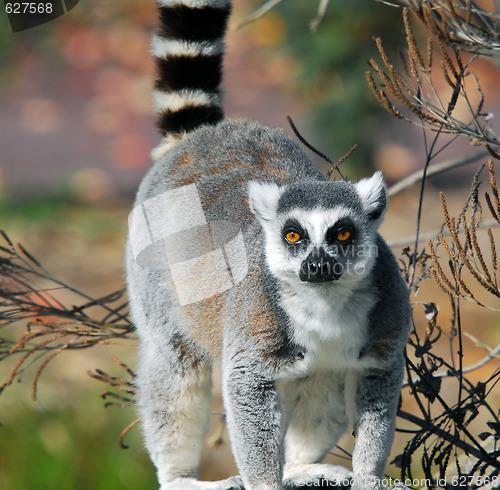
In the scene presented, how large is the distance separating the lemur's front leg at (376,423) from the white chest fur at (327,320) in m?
0.13

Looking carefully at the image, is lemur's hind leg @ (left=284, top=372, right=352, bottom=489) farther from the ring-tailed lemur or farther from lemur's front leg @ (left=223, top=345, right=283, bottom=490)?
lemur's front leg @ (left=223, top=345, right=283, bottom=490)

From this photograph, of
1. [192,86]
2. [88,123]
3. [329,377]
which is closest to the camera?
[329,377]

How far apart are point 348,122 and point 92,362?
386 cm

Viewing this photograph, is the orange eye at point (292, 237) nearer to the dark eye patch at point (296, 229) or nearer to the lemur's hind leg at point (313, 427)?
the dark eye patch at point (296, 229)

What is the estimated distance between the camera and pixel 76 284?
7.27 meters

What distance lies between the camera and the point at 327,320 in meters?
2.61

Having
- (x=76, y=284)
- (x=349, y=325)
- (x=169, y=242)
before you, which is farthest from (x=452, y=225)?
(x=76, y=284)

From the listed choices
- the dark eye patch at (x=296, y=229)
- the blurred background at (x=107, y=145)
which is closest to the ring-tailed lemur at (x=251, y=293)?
the dark eye patch at (x=296, y=229)

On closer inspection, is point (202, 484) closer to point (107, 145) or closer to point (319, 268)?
point (319, 268)

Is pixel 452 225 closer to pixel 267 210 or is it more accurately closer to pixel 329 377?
pixel 267 210

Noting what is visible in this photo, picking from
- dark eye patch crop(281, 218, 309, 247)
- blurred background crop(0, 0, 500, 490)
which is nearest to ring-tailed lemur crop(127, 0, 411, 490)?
dark eye patch crop(281, 218, 309, 247)

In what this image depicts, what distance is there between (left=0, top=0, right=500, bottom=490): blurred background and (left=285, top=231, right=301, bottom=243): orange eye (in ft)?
3.66

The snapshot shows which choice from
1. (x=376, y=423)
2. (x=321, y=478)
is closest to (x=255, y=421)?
(x=376, y=423)

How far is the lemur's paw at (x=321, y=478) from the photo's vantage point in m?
3.02
